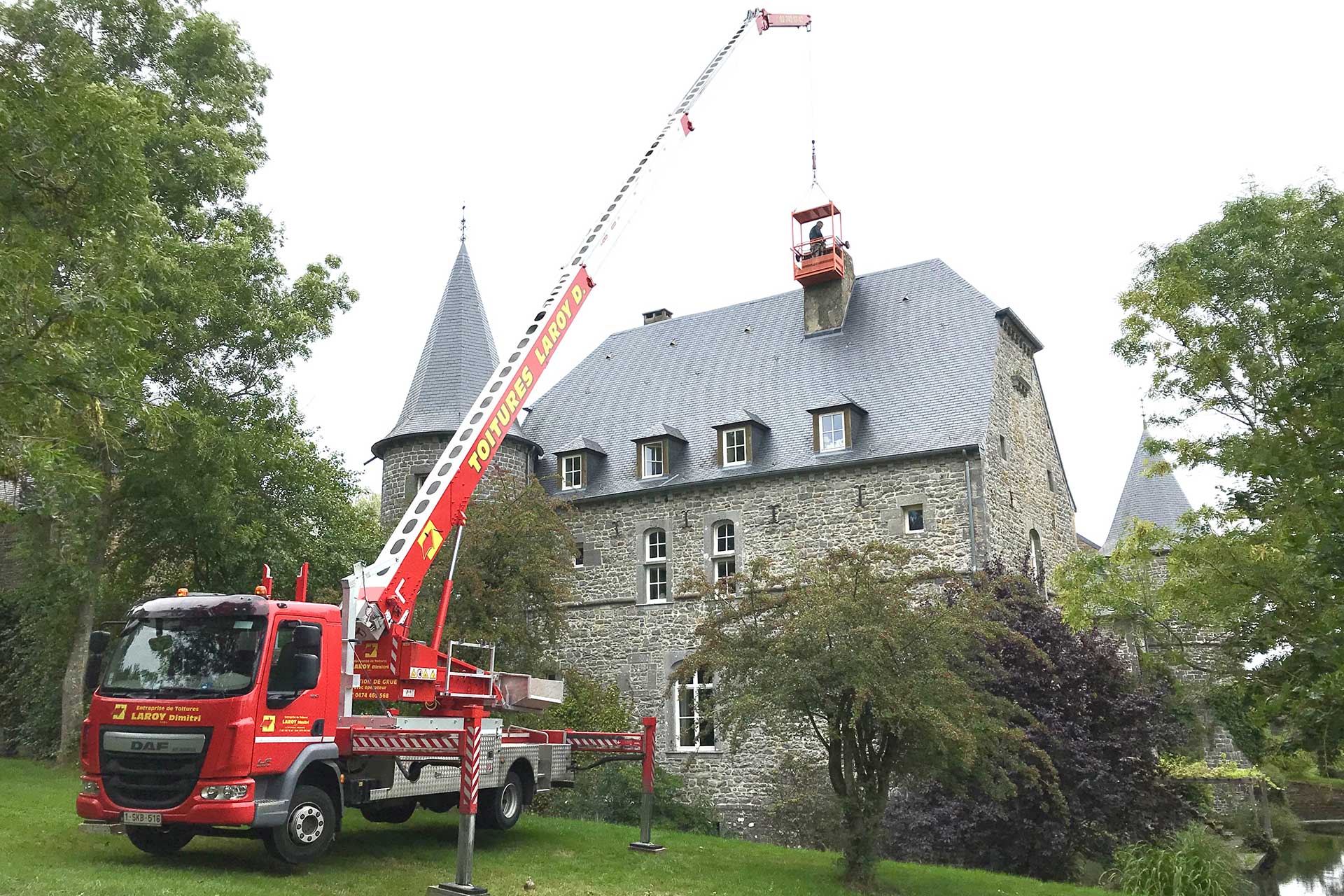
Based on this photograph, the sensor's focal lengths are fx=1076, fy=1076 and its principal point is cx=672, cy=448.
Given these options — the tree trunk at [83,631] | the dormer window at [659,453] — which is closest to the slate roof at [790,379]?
the dormer window at [659,453]

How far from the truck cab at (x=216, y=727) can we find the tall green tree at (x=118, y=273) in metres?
1.56

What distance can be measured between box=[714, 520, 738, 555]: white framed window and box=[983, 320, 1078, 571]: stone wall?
551cm

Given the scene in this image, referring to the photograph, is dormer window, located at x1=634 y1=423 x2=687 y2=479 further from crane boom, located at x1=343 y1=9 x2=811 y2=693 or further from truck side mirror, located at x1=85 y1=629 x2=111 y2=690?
truck side mirror, located at x1=85 y1=629 x2=111 y2=690

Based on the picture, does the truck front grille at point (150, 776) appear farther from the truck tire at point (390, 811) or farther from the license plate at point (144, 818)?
the truck tire at point (390, 811)

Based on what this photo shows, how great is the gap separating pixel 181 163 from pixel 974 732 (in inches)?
592

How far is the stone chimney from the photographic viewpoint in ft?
85.5

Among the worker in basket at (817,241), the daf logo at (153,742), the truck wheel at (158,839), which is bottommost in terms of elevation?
the truck wheel at (158,839)

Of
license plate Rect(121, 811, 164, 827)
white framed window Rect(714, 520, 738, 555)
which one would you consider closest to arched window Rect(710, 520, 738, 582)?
white framed window Rect(714, 520, 738, 555)

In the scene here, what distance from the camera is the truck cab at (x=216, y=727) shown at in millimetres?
8703

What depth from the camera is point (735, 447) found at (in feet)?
78.2

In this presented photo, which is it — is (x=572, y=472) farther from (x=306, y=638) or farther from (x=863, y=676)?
(x=306, y=638)

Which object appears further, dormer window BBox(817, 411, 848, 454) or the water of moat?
dormer window BBox(817, 411, 848, 454)

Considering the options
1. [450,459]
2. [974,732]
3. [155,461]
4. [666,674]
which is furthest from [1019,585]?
[155,461]

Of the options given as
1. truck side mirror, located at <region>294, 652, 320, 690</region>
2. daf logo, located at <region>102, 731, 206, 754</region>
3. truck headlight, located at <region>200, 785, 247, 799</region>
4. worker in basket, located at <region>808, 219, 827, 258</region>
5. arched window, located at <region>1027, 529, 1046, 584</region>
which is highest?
worker in basket, located at <region>808, 219, 827, 258</region>
